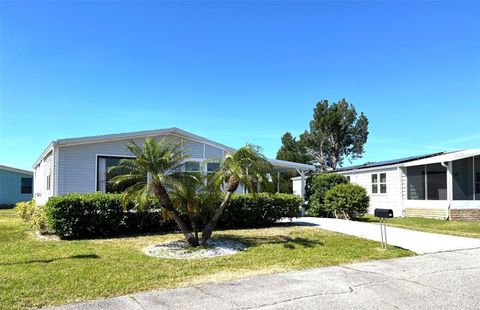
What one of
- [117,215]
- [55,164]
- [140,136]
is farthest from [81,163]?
[117,215]

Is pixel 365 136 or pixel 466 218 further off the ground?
pixel 365 136

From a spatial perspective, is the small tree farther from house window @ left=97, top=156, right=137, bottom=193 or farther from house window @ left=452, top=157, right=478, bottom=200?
house window @ left=97, top=156, right=137, bottom=193

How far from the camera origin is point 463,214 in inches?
729

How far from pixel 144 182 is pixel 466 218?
1556 centimetres

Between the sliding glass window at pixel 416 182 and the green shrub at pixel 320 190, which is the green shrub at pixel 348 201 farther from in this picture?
the sliding glass window at pixel 416 182

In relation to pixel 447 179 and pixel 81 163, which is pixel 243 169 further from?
pixel 447 179

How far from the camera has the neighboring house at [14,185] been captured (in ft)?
104

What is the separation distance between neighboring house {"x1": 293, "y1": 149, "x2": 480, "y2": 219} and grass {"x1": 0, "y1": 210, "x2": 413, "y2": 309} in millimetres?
9889

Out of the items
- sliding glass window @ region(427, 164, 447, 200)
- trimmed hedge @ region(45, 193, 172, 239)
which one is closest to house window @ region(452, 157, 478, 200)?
sliding glass window @ region(427, 164, 447, 200)

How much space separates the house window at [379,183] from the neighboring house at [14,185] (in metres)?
26.5

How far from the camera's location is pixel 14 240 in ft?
35.5

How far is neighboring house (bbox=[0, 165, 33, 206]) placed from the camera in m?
31.7

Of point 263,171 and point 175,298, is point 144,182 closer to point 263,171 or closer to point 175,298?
point 263,171

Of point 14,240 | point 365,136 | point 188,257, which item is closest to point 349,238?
point 188,257
